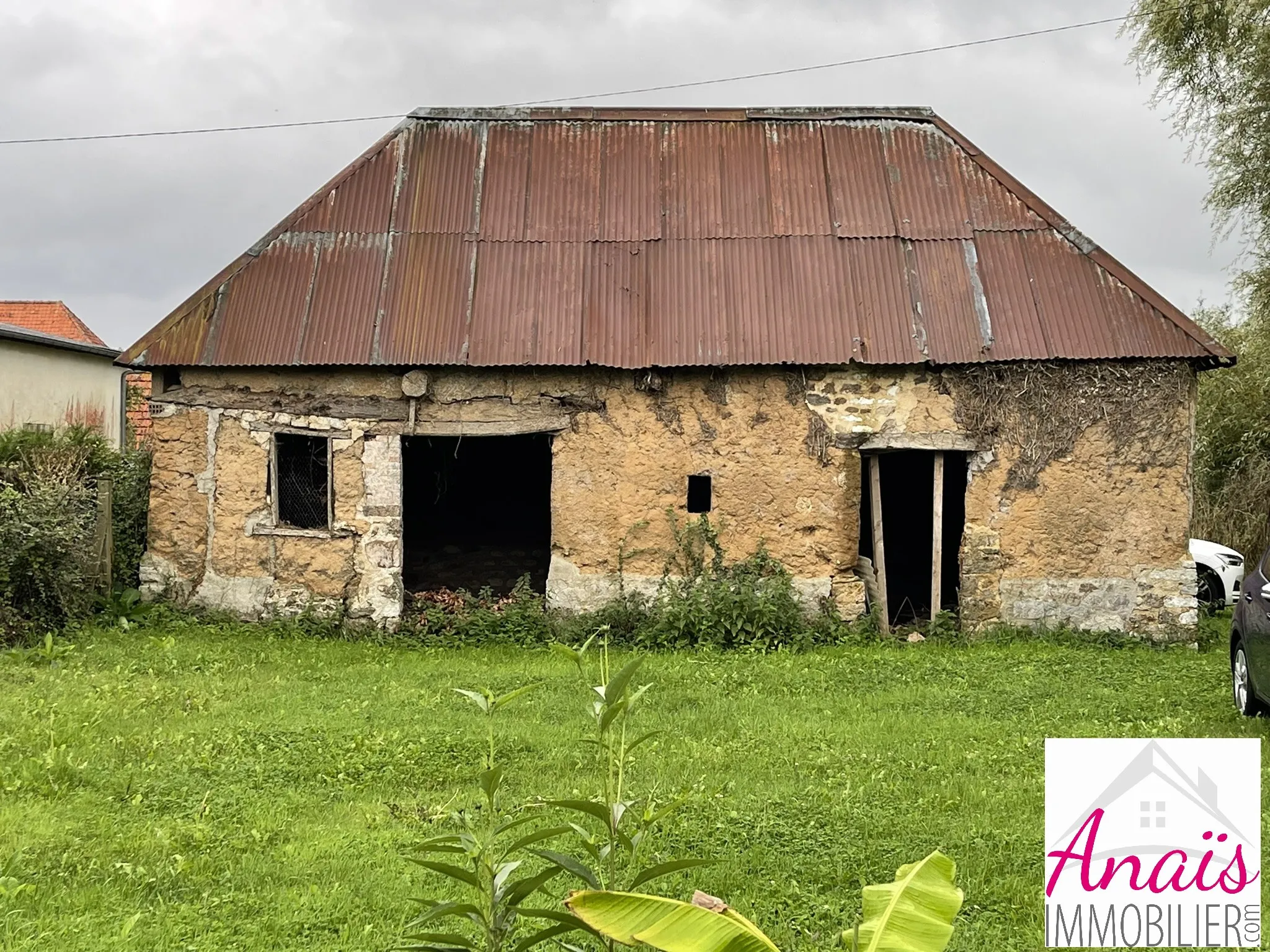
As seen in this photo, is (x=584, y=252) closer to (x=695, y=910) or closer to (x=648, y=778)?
(x=648, y=778)

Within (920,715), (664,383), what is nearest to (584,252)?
(664,383)

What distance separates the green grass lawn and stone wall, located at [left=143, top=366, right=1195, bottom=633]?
2.54 feet

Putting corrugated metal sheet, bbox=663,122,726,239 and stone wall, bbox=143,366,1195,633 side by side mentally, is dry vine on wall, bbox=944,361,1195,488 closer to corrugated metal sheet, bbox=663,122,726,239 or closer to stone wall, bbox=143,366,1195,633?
stone wall, bbox=143,366,1195,633

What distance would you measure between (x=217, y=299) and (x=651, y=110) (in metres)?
5.52

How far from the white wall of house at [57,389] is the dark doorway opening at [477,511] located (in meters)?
6.10

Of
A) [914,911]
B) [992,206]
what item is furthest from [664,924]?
[992,206]

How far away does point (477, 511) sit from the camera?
56.5 ft

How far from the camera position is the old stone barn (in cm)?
1166

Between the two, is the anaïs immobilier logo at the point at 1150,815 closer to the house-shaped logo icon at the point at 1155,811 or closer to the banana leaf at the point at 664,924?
the house-shaped logo icon at the point at 1155,811

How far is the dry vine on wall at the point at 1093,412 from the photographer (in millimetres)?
11617

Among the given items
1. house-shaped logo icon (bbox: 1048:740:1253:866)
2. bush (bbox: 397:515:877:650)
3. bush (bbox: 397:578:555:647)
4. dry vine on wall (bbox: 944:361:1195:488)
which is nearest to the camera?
house-shaped logo icon (bbox: 1048:740:1253:866)

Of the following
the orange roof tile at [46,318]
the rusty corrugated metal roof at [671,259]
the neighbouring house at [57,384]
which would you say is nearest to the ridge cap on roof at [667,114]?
the rusty corrugated metal roof at [671,259]

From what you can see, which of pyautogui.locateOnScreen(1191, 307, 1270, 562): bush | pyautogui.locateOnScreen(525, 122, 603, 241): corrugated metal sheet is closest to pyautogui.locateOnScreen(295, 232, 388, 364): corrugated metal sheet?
pyautogui.locateOnScreen(525, 122, 603, 241): corrugated metal sheet

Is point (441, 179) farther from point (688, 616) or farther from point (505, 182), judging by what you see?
point (688, 616)
